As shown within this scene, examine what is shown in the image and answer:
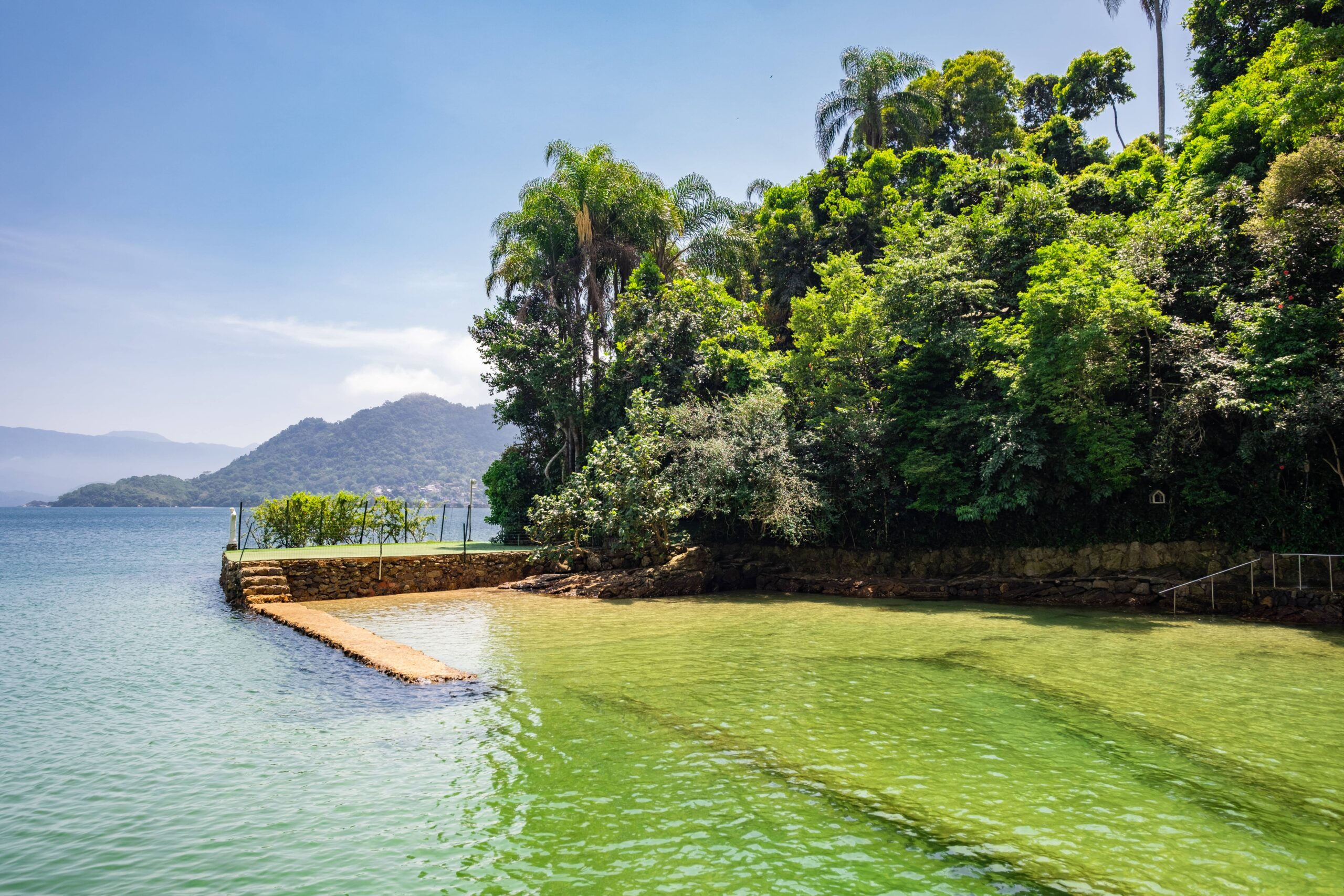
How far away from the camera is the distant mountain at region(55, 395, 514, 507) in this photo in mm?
151500

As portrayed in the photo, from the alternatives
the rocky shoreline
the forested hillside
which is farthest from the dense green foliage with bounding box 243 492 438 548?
the rocky shoreline

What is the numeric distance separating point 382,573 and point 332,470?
511 feet

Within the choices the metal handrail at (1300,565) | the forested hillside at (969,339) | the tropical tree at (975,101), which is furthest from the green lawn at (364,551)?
the tropical tree at (975,101)

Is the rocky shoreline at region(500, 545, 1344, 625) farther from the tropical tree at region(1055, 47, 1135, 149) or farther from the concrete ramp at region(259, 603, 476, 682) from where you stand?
the tropical tree at region(1055, 47, 1135, 149)

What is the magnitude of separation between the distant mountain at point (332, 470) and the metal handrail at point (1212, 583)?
5441 inches

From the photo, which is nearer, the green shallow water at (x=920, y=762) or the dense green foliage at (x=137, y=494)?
the green shallow water at (x=920, y=762)

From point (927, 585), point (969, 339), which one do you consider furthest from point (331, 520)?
point (969, 339)

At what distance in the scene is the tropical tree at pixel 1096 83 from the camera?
3953 cm

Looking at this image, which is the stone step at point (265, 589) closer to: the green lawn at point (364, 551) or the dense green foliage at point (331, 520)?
the green lawn at point (364, 551)

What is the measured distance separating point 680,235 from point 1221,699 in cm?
2577

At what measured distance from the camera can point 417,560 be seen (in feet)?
70.3

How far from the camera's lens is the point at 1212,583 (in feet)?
57.0

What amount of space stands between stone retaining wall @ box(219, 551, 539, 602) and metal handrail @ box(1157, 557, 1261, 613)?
17.2 m

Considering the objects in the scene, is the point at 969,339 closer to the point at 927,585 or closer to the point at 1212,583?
the point at 927,585
